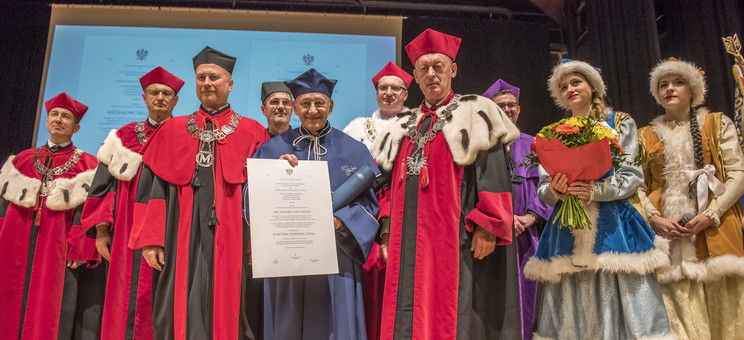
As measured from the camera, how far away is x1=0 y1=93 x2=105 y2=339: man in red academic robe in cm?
405

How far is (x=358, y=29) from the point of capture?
6879mm

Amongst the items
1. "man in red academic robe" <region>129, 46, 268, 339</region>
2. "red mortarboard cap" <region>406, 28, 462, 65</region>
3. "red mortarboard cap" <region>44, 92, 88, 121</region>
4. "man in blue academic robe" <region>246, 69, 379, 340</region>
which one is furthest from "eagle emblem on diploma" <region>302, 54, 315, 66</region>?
"red mortarboard cap" <region>406, 28, 462, 65</region>

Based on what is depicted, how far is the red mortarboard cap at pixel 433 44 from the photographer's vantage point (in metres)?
2.98

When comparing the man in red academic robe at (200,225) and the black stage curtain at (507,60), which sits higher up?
the black stage curtain at (507,60)

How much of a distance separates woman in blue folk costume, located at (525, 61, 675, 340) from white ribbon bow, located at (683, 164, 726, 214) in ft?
2.40

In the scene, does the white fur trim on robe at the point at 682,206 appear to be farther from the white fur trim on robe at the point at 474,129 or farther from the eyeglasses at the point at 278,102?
the eyeglasses at the point at 278,102

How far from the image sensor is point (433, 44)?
118 inches

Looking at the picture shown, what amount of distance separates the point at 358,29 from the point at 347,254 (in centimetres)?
455

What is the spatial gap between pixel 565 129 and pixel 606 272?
0.79m

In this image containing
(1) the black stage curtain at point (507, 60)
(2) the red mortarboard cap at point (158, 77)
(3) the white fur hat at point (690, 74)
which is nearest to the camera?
(3) the white fur hat at point (690, 74)

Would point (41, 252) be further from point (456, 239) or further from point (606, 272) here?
point (606, 272)

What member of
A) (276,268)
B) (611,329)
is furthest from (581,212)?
(276,268)

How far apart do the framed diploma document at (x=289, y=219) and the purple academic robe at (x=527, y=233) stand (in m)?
1.31

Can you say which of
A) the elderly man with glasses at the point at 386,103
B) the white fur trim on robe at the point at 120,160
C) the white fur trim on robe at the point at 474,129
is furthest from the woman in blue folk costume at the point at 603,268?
the white fur trim on robe at the point at 120,160
